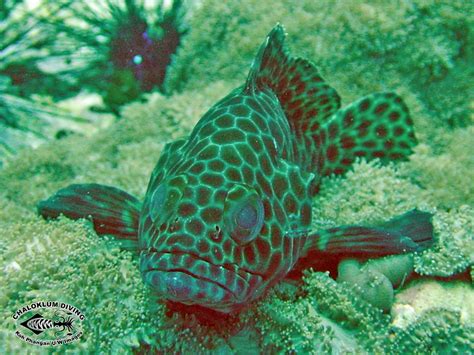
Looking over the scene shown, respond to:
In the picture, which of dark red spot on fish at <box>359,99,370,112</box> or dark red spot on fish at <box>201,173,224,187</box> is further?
dark red spot on fish at <box>359,99,370,112</box>

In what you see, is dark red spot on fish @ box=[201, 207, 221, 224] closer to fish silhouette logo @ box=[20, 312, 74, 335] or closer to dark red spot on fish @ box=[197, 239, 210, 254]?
dark red spot on fish @ box=[197, 239, 210, 254]

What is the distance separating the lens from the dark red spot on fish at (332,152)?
4656 millimetres

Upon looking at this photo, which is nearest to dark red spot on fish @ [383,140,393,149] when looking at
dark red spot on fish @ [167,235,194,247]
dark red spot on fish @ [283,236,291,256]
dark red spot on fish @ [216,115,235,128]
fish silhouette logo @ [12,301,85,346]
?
dark red spot on fish @ [216,115,235,128]

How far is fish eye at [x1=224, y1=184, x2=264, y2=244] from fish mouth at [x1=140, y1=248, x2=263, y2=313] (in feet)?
0.66

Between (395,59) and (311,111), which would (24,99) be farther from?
(395,59)

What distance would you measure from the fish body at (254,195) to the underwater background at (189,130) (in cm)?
22

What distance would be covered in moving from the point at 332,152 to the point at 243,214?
2.14 meters

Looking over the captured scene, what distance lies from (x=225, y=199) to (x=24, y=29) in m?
6.58

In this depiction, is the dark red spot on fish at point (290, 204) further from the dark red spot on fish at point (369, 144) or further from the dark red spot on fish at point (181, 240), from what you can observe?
the dark red spot on fish at point (369, 144)

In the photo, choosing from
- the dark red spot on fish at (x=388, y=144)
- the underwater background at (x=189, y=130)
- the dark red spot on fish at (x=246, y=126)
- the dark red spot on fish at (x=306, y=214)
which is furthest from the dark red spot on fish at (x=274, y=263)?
the dark red spot on fish at (x=388, y=144)

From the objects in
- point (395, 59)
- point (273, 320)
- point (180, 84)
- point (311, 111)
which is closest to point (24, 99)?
point (180, 84)

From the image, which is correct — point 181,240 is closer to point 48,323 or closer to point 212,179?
point 212,179

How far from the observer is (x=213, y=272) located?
258 cm

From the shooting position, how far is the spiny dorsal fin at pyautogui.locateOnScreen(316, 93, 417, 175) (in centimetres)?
468
